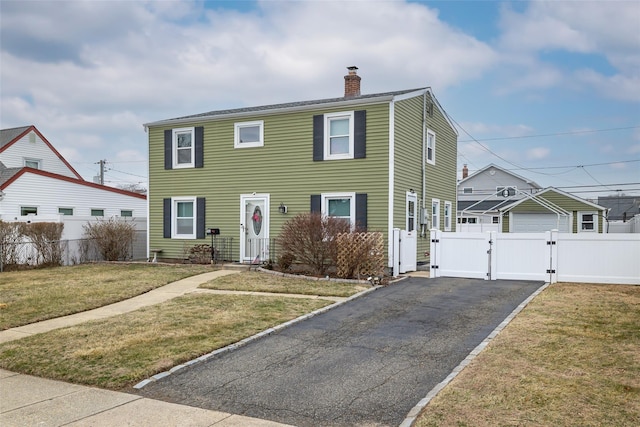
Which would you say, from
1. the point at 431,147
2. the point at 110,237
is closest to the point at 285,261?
the point at 431,147

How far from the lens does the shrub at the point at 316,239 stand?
13406 millimetres

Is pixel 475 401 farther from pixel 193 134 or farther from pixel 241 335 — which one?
pixel 193 134

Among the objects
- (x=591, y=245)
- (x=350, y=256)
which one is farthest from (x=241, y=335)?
(x=591, y=245)

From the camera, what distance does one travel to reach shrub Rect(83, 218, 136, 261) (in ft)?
62.7

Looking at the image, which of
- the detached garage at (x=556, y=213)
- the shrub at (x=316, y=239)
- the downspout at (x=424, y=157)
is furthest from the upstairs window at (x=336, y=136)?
the detached garage at (x=556, y=213)

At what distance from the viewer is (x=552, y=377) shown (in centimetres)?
539

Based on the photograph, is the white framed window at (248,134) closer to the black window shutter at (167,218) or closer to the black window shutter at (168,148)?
the black window shutter at (168,148)

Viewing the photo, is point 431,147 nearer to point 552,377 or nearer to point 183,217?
point 183,217

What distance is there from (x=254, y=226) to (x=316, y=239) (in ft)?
14.3

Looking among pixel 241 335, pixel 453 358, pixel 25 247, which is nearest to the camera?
pixel 453 358

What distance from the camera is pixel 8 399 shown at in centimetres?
537

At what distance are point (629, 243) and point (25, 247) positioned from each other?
18.1 metres

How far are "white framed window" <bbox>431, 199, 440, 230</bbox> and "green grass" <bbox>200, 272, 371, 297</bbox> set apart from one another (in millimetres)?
6910

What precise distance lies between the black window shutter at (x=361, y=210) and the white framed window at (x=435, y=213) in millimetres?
4111
